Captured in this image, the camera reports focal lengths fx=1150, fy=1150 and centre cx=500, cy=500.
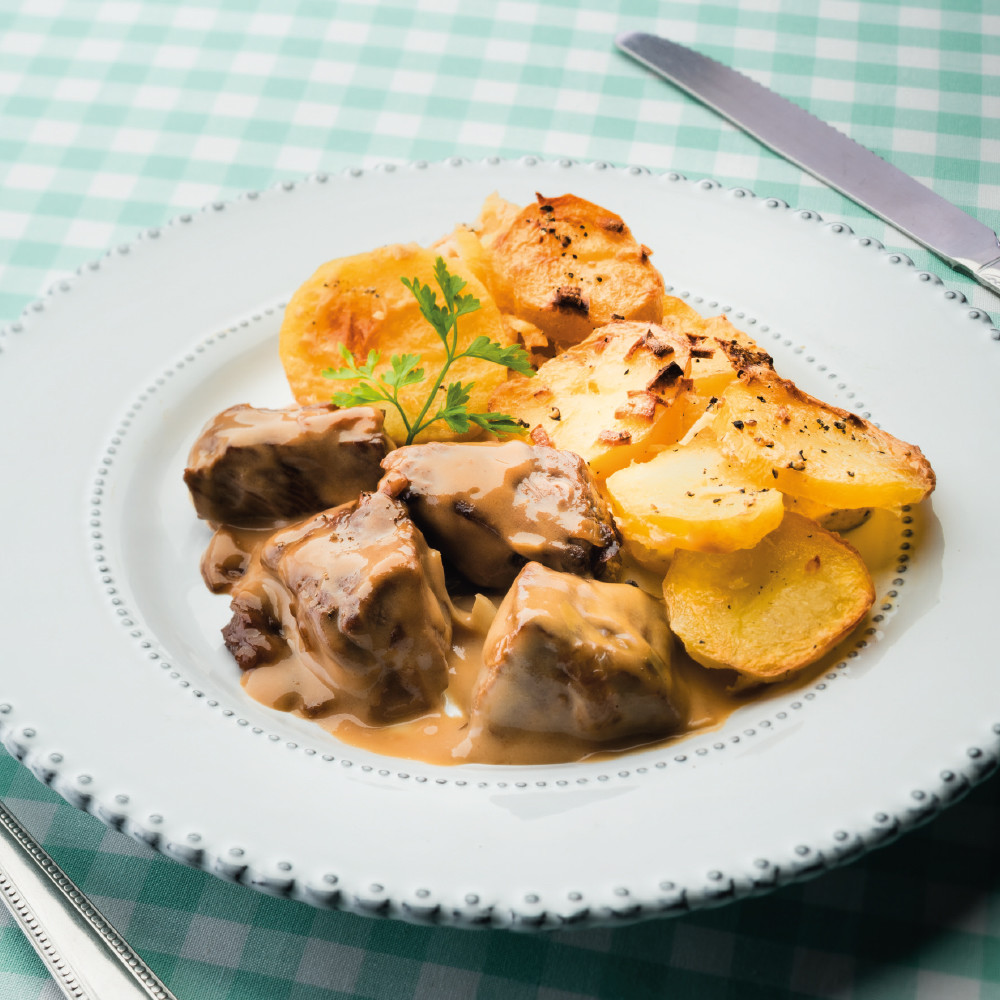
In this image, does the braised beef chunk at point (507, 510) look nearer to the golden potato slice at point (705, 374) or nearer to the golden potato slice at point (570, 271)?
the golden potato slice at point (705, 374)

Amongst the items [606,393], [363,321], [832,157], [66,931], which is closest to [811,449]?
[606,393]

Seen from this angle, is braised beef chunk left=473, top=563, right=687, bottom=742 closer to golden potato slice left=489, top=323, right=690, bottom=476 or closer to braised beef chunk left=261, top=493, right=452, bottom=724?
braised beef chunk left=261, top=493, right=452, bottom=724

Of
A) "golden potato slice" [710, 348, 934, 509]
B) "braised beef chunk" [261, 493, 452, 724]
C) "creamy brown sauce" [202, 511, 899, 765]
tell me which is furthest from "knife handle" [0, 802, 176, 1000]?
"golden potato slice" [710, 348, 934, 509]

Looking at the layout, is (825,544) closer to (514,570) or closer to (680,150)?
(514,570)

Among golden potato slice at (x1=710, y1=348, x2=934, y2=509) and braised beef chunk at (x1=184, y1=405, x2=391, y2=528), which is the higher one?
golden potato slice at (x1=710, y1=348, x2=934, y2=509)

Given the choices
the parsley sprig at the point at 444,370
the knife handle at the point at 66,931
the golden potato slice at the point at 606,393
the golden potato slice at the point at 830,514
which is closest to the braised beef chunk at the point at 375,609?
the parsley sprig at the point at 444,370

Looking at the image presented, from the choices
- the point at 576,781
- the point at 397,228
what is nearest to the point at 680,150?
the point at 397,228
